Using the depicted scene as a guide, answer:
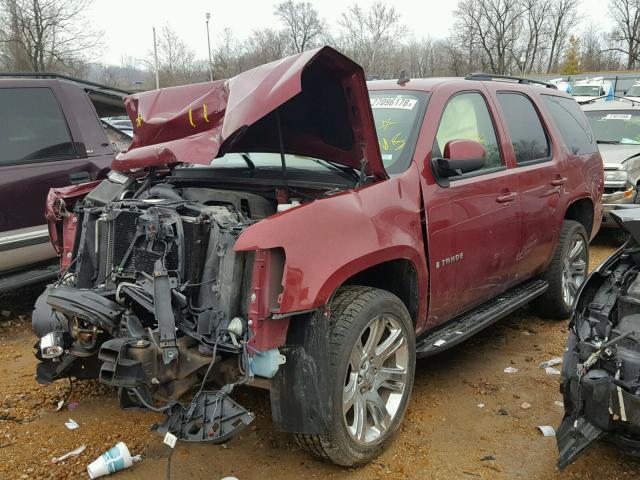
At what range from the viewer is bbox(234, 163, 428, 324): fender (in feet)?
8.53

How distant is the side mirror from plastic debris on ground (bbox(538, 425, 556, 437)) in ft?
5.33

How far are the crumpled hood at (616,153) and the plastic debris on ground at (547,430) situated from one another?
582 cm

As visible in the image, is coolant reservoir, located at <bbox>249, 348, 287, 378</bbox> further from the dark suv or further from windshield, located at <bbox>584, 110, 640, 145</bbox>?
windshield, located at <bbox>584, 110, 640, 145</bbox>

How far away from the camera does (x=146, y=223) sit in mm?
2967

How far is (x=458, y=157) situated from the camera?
11.3 feet

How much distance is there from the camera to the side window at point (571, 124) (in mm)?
5191

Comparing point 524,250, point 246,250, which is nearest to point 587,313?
point 524,250

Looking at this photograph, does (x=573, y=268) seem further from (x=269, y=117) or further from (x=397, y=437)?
(x=269, y=117)

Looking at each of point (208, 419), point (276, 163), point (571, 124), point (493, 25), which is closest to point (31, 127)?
point (276, 163)

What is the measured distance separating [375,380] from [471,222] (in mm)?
1271

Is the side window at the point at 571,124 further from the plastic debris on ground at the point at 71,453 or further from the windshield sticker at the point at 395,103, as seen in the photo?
the plastic debris on ground at the point at 71,453

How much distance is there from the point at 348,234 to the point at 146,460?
166 cm

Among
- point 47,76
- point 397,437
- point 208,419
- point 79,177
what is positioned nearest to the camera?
point 208,419

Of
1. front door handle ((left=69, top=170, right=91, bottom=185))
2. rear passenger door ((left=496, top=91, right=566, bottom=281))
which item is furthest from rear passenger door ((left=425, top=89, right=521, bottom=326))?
front door handle ((left=69, top=170, right=91, bottom=185))
